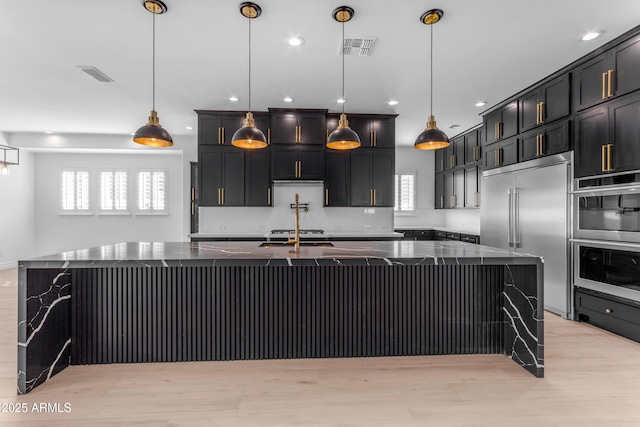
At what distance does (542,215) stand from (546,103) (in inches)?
51.8

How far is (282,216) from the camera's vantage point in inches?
220

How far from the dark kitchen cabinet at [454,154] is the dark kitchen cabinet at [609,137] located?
2.84 meters

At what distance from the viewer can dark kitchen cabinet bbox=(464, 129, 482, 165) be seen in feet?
18.7

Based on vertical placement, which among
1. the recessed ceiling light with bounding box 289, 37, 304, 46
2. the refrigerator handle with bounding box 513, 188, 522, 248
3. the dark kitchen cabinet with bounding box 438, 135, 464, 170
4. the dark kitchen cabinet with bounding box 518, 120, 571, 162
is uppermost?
the recessed ceiling light with bounding box 289, 37, 304, 46

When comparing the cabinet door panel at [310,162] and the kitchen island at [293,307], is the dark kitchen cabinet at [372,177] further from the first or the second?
the kitchen island at [293,307]

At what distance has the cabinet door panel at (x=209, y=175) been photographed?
520 centimetres

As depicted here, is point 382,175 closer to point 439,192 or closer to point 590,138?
point 439,192

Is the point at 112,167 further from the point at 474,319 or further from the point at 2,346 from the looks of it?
the point at 474,319

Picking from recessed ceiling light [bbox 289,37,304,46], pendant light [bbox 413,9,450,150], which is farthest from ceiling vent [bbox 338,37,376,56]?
pendant light [bbox 413,9,450,150]

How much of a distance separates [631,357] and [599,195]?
145cm

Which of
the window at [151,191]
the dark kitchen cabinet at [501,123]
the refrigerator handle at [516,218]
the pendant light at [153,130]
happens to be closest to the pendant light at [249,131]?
the pendant light at [153,130]

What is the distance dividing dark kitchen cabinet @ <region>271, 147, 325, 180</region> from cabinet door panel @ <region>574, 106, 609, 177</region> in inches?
126

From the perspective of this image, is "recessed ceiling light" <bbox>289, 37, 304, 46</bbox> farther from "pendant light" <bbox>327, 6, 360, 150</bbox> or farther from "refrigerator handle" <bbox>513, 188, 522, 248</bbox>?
"refrigerator handle" <bbox>513, 188, 522, 248</bbox>

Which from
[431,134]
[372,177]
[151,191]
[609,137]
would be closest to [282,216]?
[372,177]
